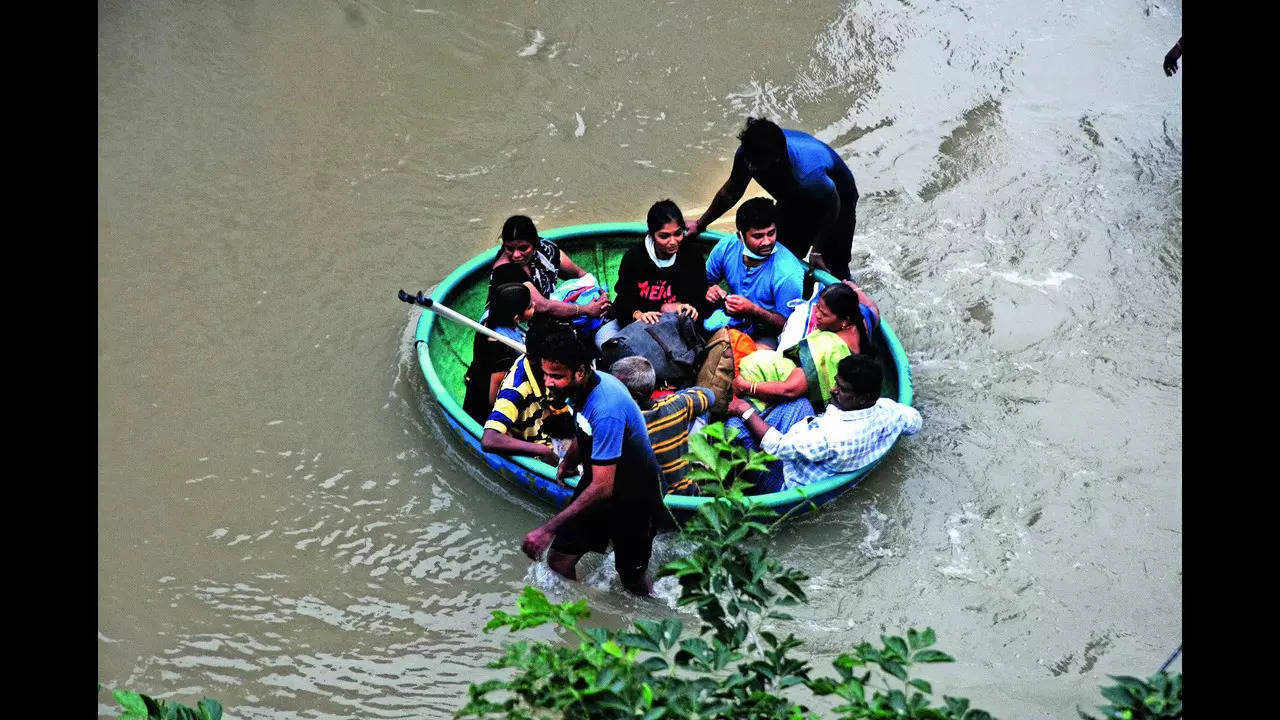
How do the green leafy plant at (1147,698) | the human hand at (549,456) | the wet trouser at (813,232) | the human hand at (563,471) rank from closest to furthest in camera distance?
1. the green leafy plant at (1147,698)
2. the human hand at (563,471)
3. the human hand at (549,456)
4. the wet trouser at (813,232)

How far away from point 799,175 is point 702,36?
146 inches

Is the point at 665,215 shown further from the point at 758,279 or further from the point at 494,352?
the point at 494,352

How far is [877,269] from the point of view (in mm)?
7312

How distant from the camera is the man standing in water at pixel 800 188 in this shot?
5.86 m

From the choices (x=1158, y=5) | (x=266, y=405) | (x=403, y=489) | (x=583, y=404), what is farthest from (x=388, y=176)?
(x=1158, y=5)

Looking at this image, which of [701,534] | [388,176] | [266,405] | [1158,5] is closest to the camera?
[701,534]

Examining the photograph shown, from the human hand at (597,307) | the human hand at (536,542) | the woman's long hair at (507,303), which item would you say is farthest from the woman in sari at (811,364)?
the human hand at (536,542)

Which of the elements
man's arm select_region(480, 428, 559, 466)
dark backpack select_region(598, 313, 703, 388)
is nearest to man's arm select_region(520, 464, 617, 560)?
man's arm select_region(480, 428, 559, 466)

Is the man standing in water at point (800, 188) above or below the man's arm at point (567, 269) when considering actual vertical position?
above

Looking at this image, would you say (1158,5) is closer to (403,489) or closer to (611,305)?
(611,305)

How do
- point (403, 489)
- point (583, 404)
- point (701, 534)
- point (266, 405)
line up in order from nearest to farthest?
point (701, 534)
point (583, 404)
point (403, 489)
point (266, 405)

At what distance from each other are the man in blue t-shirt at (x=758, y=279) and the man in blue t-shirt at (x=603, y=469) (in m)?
1.48

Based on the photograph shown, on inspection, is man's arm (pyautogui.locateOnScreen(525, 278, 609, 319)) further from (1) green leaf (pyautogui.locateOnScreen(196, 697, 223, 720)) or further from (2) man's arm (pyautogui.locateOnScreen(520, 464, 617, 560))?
(1) green leaf (pyautogui.locateOnScreen(196, 697, 223, 720))

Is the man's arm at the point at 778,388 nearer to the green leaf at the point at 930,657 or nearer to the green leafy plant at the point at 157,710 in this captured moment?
the green leaf at the point at 930,657
